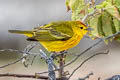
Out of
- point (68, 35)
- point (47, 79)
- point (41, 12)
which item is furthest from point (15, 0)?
point (47, 79)

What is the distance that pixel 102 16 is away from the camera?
150cm

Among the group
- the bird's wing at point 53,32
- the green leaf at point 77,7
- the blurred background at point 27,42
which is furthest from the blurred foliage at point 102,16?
the blurred background at point 27,42

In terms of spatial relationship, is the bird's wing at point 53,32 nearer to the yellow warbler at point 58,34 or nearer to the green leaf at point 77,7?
the yellow warbler at point 58,34

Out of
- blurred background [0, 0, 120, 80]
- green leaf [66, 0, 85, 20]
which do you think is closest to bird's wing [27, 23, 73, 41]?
green leaf [66, 0, 85, 20]

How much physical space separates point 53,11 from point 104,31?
6595 mm

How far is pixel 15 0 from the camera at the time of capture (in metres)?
8.20

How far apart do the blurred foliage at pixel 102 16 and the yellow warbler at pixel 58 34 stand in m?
0.09

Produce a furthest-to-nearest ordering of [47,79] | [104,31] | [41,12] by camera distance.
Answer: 1. [41,12]
2. [104,31]
3. [47,79]

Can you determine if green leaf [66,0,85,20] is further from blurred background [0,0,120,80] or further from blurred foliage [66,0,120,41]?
blurred background [0,0,120,80]

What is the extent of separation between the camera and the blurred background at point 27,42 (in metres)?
5.97

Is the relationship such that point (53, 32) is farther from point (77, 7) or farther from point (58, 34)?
point (77, 7)

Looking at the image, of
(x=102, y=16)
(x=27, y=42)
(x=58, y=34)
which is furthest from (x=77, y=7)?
(x=27, y=42)

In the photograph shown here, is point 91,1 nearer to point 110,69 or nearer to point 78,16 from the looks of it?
point 78,16

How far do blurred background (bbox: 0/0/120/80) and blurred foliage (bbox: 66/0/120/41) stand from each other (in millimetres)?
3770
